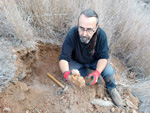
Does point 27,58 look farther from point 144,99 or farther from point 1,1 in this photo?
point 144,99

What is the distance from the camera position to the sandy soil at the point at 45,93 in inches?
56.0

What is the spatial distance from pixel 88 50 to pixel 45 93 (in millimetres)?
835

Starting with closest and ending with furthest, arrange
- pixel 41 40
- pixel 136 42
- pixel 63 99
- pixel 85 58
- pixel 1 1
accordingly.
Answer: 1. pixel 63 99
2. pixel 1 1
3. pixel 85 58
4. pixel 41 40
5. pixel 136 42

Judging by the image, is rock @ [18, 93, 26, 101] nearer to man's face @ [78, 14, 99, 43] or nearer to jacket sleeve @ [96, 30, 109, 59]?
man's face @ [78, 14, 99, 43]

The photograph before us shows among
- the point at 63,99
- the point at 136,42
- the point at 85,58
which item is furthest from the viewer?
the point at 136,42

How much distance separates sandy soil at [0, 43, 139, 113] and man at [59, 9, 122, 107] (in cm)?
22

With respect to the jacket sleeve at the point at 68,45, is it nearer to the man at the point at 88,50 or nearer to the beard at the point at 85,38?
the man at the point at 88,50

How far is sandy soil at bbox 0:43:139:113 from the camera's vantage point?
1.42 m

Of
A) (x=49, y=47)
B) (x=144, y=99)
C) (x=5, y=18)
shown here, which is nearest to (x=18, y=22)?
(x=5, y=18)

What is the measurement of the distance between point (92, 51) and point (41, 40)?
2.99 ft

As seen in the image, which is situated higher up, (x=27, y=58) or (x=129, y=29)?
(x=129, y=29)

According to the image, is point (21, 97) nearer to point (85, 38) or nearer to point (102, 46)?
point (85, 38)

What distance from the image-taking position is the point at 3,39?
185 cm

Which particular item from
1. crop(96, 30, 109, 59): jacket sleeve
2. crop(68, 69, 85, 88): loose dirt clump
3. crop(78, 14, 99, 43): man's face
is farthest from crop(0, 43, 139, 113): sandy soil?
crop(78, 14, 99, 43): man's face
